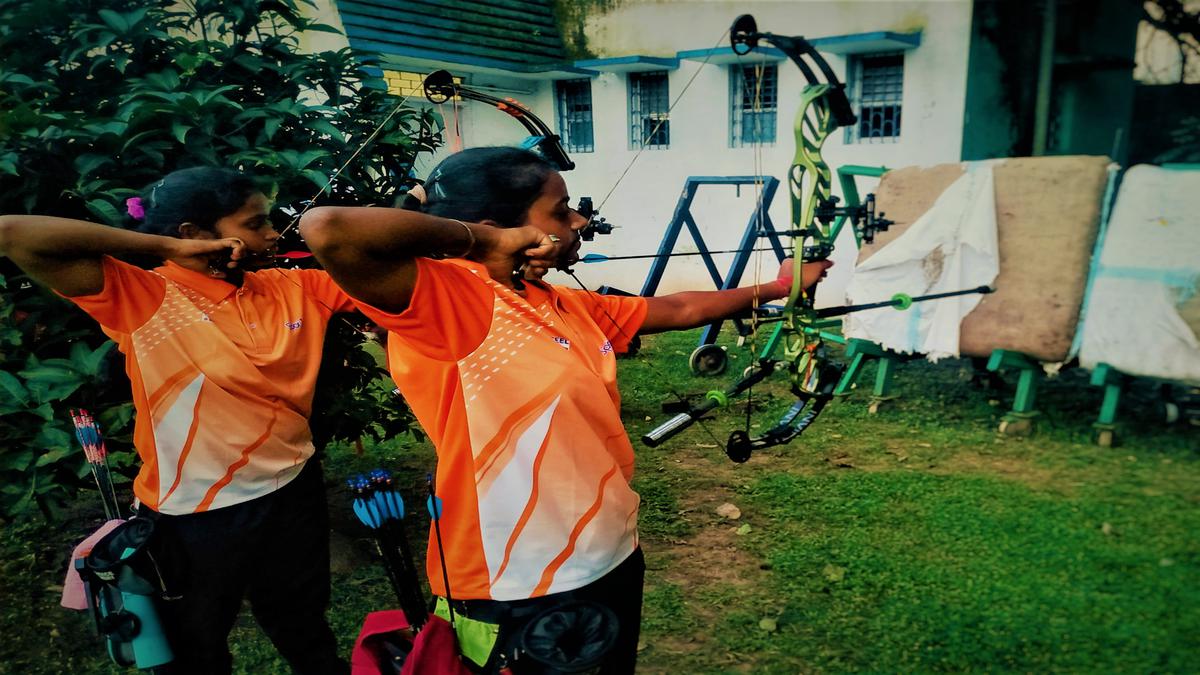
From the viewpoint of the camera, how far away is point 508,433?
1.17m

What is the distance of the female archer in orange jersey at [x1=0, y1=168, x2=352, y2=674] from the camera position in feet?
5.60

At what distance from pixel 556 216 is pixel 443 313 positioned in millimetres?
305

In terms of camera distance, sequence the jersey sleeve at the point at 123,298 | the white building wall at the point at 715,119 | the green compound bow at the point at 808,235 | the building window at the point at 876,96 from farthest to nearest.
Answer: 1. the building window at the point at 876,96
2. the white building wall at the point at 715,119
3. the green compound bow at the point at 808,235
4. the jersey sleeve at the point at 123,298

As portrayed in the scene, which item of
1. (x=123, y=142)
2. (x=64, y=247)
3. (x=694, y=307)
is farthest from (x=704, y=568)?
(x=123, y=142)

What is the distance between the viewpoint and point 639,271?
5.98 meters

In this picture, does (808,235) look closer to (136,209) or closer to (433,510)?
(433,510)

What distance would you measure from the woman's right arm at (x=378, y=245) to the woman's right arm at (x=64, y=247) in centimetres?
85

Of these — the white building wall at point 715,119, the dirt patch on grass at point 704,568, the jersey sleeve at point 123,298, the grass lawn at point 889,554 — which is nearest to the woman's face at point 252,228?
the jersey sleeve at point 123,298

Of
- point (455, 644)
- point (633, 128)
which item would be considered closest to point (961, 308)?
point (633, 128)

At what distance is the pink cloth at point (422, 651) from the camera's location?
1.18 m

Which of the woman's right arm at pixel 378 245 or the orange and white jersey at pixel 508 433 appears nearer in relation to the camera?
the woman's right arm at pixel 378 245

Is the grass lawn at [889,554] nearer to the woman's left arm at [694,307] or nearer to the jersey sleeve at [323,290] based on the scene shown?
the woman's left arm at [694,307]

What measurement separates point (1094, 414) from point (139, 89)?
4.89 metres

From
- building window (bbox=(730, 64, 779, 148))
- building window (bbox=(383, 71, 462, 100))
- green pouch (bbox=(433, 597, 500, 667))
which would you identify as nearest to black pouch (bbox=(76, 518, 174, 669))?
green pouch (bbox=(433, 597, 500, 667))
